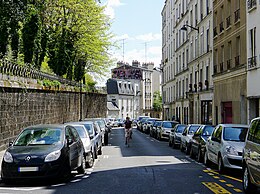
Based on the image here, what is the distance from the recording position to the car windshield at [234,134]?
16.1 meters

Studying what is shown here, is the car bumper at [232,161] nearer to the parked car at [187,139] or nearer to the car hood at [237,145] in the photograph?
the car hood at [237,145]

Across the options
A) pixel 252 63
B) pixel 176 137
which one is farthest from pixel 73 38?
pixel 252 63

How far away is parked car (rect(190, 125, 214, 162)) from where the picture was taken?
19.9 metres

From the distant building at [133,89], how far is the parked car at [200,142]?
89851mm

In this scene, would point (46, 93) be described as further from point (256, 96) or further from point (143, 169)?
point (143, 169)

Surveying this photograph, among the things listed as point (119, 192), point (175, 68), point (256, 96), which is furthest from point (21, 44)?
point (175, 68)

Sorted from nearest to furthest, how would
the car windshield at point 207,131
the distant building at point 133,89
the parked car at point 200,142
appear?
the parked car at point 200,142
the car windshield at point 207,131
the distant building at point 133,89

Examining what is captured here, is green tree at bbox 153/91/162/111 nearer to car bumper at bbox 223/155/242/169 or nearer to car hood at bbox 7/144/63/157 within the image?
car bumper at bbox 223/155/242/169

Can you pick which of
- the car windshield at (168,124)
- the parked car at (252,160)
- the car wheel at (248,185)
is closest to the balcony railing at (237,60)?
the car windshield at (168,124)

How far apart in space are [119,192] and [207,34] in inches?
1259

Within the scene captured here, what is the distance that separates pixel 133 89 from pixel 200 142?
101 metres

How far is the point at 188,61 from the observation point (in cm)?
5338

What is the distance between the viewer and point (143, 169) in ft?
54.5

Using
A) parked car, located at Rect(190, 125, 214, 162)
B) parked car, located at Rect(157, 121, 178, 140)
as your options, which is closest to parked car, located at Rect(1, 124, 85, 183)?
parked car, located at Rect(190, 125, 214, 162)
